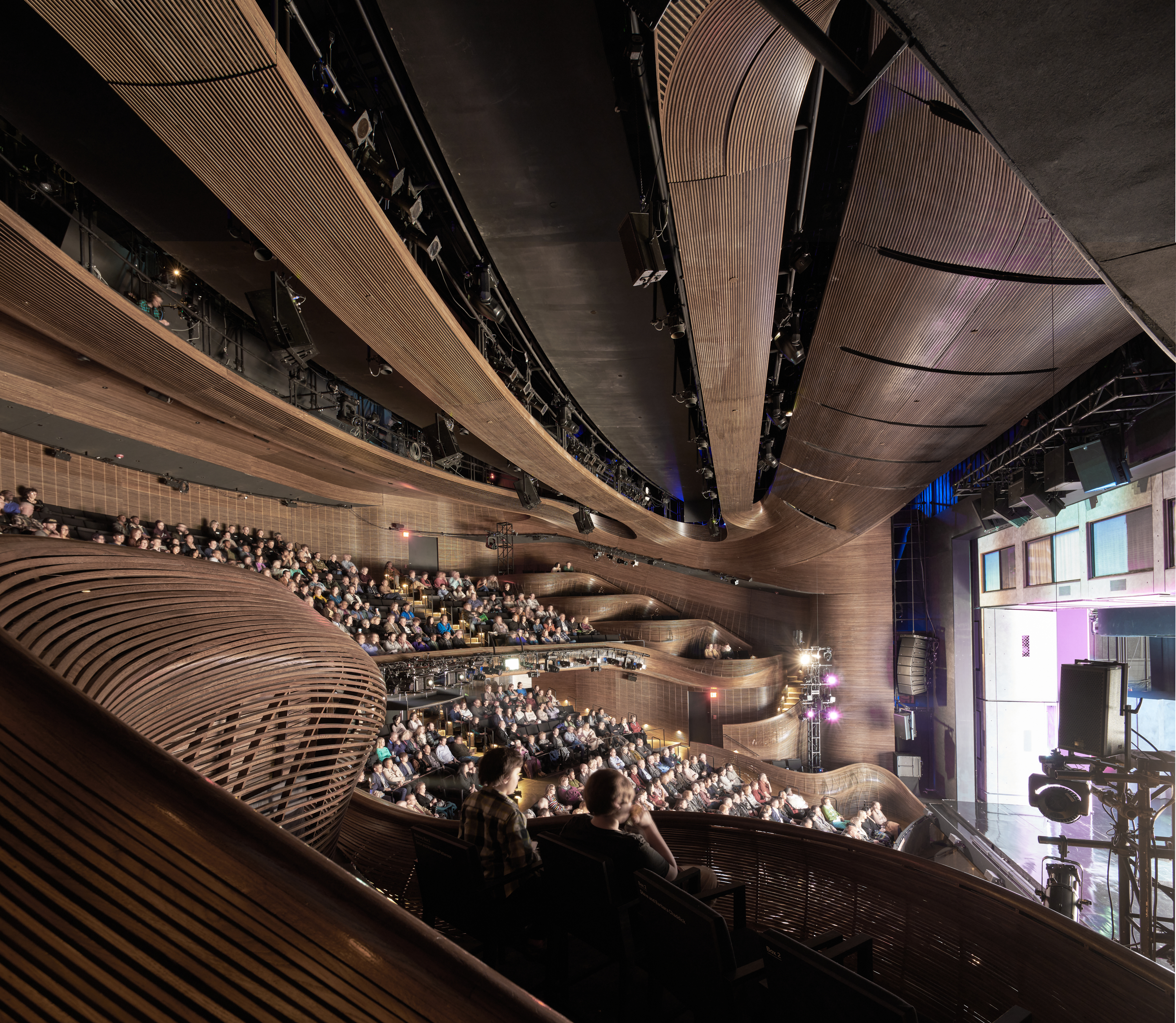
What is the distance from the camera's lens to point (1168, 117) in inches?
67.4

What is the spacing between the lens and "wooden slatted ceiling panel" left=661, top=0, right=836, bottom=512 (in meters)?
3.04

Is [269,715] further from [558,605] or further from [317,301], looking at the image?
[558,605]

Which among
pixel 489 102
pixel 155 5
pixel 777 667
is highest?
pixel 489 102

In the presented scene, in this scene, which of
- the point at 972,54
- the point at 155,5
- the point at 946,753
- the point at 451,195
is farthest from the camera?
the point at 946,753

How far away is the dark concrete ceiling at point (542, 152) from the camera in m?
4.43

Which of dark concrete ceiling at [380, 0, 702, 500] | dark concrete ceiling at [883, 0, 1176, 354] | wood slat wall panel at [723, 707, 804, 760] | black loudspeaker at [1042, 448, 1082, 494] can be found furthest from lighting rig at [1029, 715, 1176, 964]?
wood slat wall panel at [723, 707, 804, 760]

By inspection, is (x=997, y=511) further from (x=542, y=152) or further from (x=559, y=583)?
(x=559, y=583)

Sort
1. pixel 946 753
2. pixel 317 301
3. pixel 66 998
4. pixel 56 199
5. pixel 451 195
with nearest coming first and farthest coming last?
1. pixel 66 998
2. pixel 451 195
3. pixel 56 199
4. pixel 317 301
5. pixel 946 753

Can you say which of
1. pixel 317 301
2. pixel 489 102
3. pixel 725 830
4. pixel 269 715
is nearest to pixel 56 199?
pixel 317 301

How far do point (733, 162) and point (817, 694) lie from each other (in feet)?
60.6

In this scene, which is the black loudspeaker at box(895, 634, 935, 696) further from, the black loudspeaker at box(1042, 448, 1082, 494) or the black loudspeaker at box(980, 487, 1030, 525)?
the black loudspeaker at box(1042, 448, 1082, 494)

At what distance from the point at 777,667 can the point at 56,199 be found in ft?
66.1

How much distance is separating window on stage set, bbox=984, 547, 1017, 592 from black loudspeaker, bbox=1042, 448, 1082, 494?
5.46 metres

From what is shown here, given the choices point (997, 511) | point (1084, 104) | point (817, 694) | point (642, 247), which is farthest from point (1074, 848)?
point (1084, 104)
